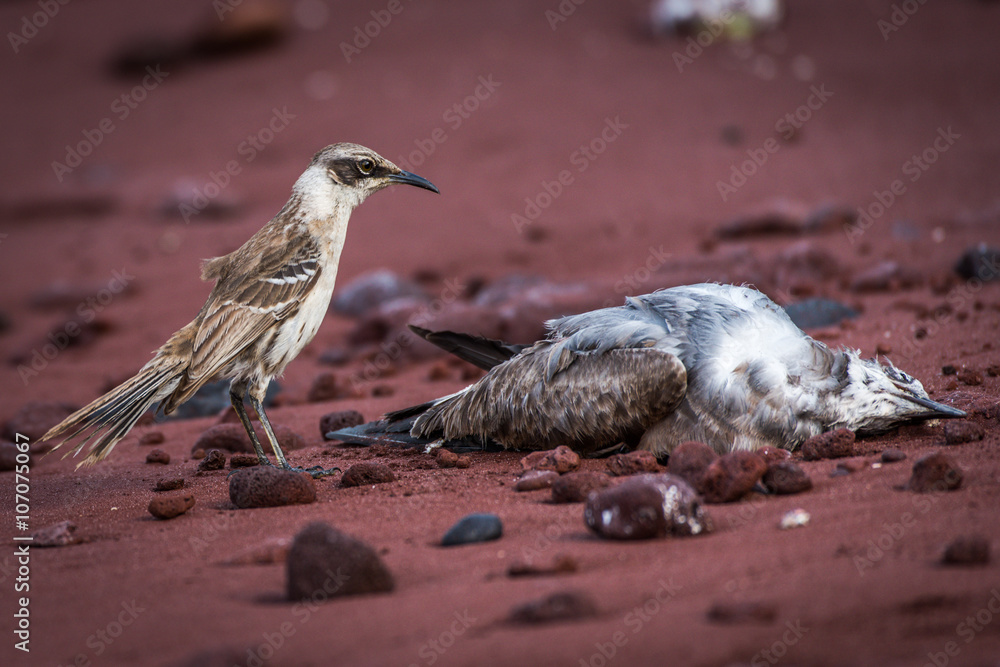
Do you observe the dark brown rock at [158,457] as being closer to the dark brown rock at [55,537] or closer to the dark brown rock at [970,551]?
the dark brown rock at [55,537]

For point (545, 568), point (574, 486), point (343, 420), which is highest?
point (545, 568)

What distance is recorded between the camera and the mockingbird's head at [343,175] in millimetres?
7012

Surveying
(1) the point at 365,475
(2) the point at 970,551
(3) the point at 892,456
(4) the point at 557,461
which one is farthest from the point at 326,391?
(2) the point at 970,551

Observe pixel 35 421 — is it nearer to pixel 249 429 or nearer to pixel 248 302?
pixel 249 429

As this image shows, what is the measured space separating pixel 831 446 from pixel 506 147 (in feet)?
43.8

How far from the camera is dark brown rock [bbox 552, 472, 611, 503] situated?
16.5 feet

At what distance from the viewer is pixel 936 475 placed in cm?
441

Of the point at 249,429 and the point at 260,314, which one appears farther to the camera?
the point at 249,429

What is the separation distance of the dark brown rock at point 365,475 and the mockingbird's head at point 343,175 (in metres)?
2.08

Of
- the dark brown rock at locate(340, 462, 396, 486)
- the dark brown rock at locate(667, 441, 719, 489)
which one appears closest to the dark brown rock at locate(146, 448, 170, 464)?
the dark brown rock at locate(340, 462, 396, 486)

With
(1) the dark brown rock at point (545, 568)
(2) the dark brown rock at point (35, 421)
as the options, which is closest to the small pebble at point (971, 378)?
(1) the dark brown rock at point (545, 568)

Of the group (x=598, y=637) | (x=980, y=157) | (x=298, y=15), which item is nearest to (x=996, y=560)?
(x=598, y=637)

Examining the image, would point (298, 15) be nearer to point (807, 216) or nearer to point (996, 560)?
point (807, 216)

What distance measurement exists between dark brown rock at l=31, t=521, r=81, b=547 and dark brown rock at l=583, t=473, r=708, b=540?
269 centimetres
